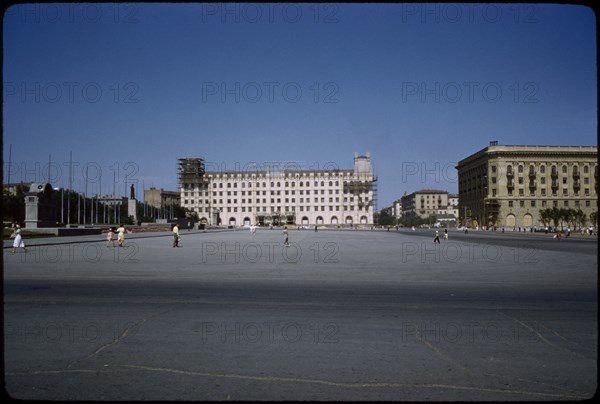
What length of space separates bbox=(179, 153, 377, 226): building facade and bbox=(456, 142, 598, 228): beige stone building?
39975 mm

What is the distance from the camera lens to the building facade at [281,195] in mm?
143000

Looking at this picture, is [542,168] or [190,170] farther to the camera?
[190,170]

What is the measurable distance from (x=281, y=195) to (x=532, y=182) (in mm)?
68173

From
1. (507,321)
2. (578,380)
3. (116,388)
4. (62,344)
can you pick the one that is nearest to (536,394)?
(578,380)

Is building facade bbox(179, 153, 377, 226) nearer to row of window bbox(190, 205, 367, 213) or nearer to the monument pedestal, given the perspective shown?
row of window bbox(190, 205, 367, 213)

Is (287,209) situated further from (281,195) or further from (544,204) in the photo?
(544,204)

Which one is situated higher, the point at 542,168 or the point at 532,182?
the point at 542,168

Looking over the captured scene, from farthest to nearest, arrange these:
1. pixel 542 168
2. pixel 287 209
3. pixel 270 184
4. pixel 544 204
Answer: pixel 270 184
pixel 287 209
pixel 542 168
pixel 544 204

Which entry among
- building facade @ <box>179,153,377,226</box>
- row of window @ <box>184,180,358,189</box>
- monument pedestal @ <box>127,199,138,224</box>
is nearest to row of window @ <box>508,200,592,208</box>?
building facade @ <box>179,153,377,226</box>

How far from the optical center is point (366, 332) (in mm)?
7004

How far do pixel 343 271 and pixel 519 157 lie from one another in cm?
10526

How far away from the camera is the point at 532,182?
109m

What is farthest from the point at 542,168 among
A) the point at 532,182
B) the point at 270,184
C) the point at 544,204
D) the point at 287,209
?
the point at 270,184

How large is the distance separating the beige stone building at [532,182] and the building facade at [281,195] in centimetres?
3998
